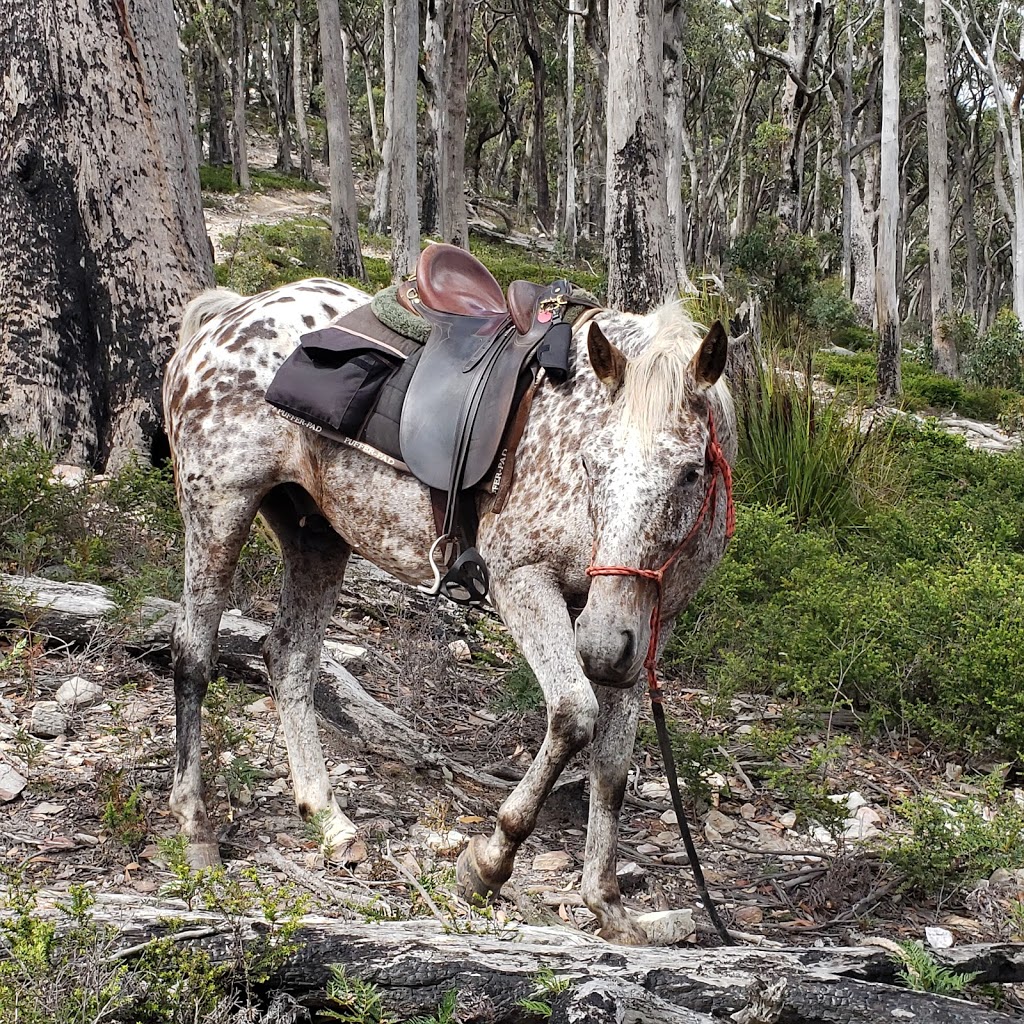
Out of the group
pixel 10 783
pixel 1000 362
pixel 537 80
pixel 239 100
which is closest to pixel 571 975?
pixel 10 783

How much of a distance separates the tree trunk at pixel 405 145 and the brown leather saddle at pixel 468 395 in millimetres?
13354

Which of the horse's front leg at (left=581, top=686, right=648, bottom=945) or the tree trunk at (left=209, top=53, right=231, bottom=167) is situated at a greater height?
the tree trunk at (left=209, top=53, right=231, bottom=167)

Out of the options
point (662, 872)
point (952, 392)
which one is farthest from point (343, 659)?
point (952, 392)

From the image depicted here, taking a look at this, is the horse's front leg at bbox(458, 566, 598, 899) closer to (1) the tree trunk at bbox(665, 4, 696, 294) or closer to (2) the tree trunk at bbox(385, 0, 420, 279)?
→ (2) the tree trunk at bbox(385, 0, 420, 279)

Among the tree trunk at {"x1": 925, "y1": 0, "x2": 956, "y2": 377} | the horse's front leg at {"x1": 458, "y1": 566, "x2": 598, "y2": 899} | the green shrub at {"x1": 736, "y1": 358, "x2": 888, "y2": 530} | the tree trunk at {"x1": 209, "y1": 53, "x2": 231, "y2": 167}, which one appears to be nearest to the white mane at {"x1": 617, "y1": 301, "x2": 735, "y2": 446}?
the horse's front leg at {"x1": 458, "y1": 566, "x2": 598, "y2": 899}

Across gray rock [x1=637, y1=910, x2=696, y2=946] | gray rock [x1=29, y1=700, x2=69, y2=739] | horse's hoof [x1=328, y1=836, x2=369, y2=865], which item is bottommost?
gray rock [x1=637, y1=910, x2=696, y2=946]

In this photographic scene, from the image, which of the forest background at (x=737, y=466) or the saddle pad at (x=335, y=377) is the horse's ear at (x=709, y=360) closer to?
the saddle pad at (x=335, y=377)

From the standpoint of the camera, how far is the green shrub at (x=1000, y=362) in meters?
20.2

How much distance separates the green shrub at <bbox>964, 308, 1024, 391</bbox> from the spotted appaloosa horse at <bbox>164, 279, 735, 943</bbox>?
60.8ft

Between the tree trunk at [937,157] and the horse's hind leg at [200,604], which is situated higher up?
the tree trunk at [937,157]

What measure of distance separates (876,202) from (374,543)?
34.2m

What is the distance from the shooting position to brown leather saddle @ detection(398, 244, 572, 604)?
3705mm

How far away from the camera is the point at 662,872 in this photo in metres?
4.34

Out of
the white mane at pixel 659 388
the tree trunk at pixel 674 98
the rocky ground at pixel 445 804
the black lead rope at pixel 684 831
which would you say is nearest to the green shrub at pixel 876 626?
the rocky ground at pixel 445 804
